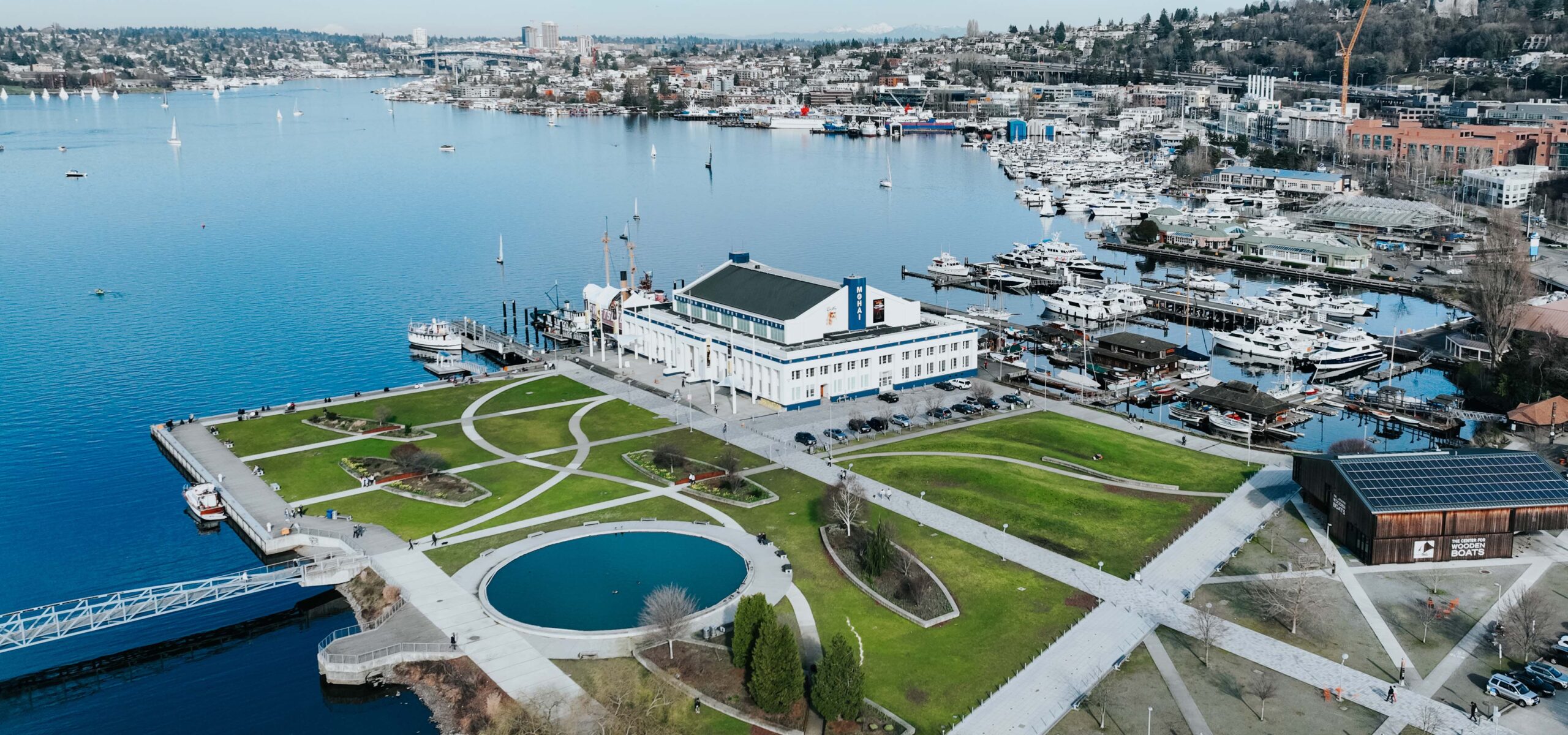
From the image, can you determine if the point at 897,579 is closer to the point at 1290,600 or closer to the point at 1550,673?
the point at 1290,600

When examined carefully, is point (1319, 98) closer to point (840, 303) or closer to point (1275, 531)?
point (840, 303)

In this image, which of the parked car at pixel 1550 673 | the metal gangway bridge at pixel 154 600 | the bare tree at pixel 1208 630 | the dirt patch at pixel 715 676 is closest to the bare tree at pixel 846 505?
the dirt patch at pixel 715 676

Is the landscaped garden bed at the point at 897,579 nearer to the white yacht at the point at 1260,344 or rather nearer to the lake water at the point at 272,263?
the lake water at the point at 272,263

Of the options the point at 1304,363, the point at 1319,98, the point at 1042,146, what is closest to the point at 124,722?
the point at 1304,363

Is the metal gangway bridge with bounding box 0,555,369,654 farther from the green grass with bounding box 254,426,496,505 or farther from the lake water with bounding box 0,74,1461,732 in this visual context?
the green grass with bounding box 254,426,496,505

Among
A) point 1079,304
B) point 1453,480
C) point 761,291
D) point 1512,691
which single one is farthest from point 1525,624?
point 1079,304

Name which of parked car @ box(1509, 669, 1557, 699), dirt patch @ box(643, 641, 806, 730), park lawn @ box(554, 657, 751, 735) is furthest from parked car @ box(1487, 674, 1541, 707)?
park lawn @ box(554, 657, 751, 735)
